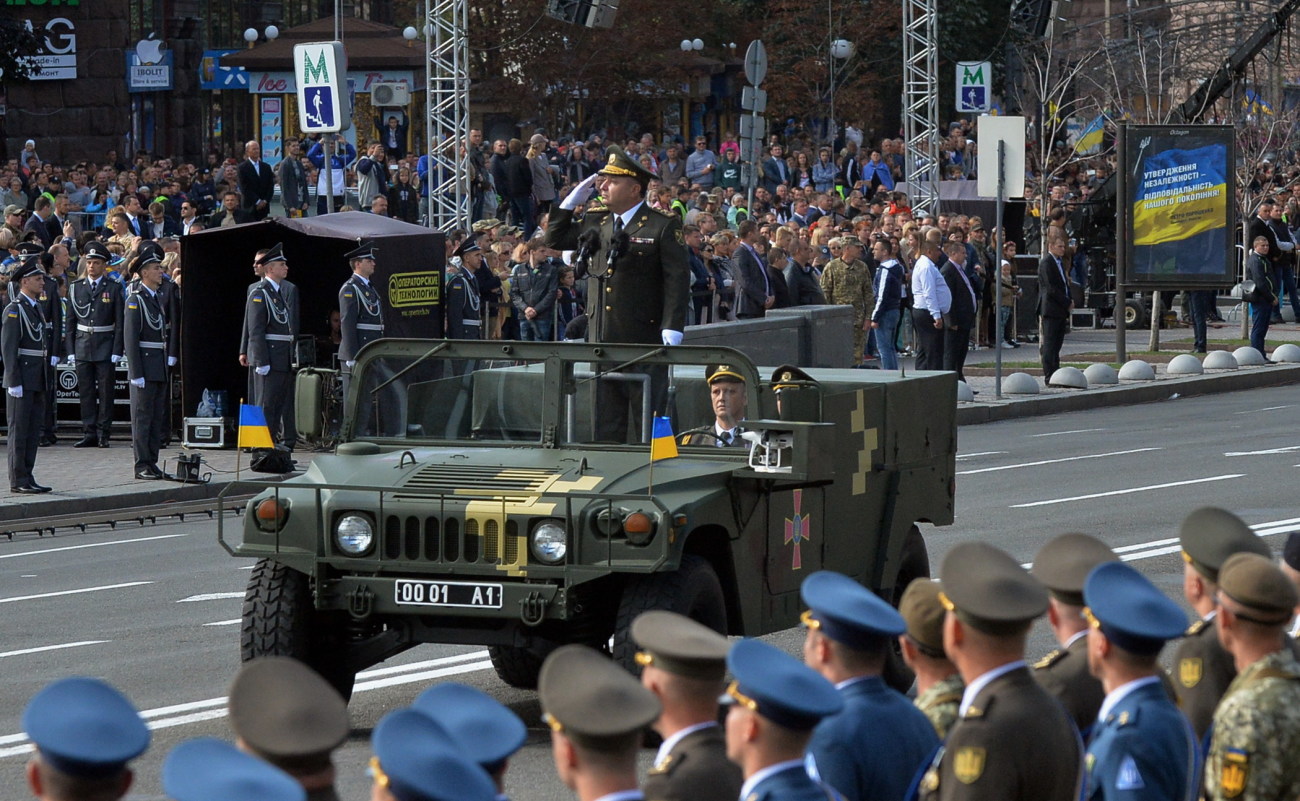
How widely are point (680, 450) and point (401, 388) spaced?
4.80ft

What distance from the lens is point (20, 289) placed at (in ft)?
67.7

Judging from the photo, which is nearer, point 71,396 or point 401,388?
point 401,388

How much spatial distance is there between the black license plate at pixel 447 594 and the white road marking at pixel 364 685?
1.20m

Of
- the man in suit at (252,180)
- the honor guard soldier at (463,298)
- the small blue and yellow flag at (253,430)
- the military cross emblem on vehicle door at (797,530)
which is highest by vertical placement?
the man in suit at (252,180)

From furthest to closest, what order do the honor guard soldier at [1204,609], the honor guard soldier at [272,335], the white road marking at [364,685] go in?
1. the honor guard soldier at [272,335]
2. the white road marking at [364,685]
3. the honor guard soldier at [1204,609]

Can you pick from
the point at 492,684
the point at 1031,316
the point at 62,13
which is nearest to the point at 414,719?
the point at 492,684

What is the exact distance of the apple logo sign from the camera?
184 feet

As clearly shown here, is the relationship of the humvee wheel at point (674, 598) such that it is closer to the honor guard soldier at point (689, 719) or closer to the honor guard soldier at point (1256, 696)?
the honor guard soldier at point (1256, 696)

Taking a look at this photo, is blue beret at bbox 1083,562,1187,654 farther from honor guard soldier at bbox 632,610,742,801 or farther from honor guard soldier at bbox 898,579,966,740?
honor guard soldier at bbox 632,610,742,801

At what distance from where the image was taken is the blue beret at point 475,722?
4059 mm

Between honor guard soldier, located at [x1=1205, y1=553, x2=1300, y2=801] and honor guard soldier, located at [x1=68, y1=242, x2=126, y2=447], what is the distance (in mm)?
17666

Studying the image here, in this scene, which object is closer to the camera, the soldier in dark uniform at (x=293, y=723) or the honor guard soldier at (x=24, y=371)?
the soldier in dark uniform at (x=293, y=723)

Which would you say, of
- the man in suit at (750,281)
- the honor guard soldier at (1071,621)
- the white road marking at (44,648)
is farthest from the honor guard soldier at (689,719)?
the man in suit at (750,281)

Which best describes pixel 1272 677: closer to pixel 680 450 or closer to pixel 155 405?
pixel 680 450
